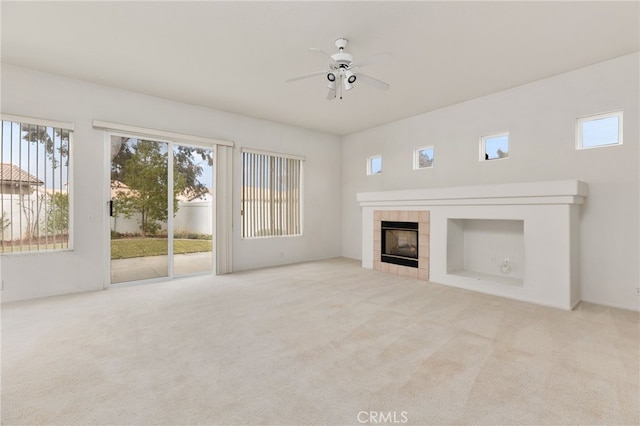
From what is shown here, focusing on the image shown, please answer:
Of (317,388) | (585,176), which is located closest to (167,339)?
(317,388)

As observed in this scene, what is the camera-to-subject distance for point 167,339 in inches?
108

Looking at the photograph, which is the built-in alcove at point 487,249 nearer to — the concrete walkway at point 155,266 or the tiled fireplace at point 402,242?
the tiled fireplace at point 402,242

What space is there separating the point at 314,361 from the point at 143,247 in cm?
386

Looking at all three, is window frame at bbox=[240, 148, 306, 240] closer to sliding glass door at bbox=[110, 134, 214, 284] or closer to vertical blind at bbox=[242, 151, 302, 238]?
vertical blind at bbox=[242, 151, 302, 238]

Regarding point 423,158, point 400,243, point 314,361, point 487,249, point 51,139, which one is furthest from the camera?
point 423,158

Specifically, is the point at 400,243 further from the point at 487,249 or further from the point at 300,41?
the point at 300,41

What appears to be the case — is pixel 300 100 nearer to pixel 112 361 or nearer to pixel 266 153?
pixel 266 153

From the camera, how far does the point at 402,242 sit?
18.1ft

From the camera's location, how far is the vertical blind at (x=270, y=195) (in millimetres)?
6000

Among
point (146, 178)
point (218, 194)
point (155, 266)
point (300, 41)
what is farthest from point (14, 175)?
point (300, 41)

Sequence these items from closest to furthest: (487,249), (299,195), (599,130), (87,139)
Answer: (599,130) → (87,139) → (487,249) → (299,195)

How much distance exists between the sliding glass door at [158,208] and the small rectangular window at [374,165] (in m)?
3.46

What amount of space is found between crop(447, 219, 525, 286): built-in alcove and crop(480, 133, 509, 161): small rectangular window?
3.44 ft

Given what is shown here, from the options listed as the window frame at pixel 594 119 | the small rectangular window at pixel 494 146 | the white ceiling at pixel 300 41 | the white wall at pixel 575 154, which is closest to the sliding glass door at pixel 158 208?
the white ceiling at pixel 300 41
